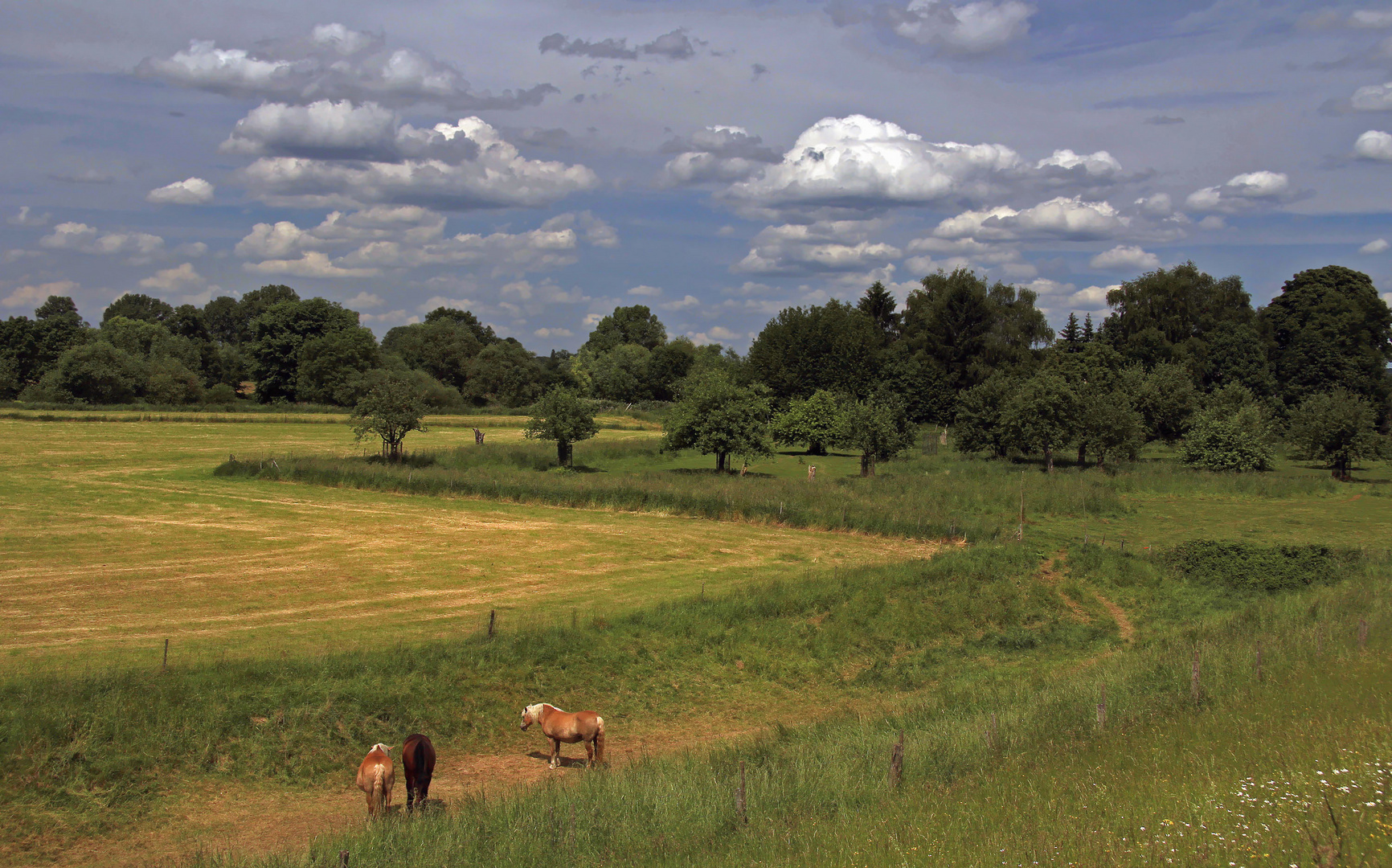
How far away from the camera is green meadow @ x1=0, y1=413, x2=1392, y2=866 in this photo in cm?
982

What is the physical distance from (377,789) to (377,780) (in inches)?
4.7

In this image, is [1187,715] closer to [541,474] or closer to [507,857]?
[507,857]

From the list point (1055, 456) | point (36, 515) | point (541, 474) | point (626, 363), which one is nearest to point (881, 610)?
point (541, 474)

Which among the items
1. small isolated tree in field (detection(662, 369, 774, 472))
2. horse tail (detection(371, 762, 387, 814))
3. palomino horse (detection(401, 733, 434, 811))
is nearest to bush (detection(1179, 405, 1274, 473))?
small isolated tree in field (detection(662, 369, 774, 472))

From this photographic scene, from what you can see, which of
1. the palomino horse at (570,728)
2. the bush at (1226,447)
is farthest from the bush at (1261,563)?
the bush at (1226,447)

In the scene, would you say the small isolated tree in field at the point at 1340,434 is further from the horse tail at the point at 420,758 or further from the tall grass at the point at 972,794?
the horse tail at the point at 420,758

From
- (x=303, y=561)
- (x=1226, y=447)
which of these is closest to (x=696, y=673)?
(x=303, y=561)

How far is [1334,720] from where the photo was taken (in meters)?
11.0

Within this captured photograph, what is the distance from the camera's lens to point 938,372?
291 feet

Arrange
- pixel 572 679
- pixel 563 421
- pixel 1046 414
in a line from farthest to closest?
pixel 1046 414 → pixel 563 421 → pixel 572 679

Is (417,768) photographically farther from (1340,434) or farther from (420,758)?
(1340,434)

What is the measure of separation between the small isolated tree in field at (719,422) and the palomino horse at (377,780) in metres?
41.3

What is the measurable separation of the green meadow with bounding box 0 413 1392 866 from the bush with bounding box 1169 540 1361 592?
0.56 ft

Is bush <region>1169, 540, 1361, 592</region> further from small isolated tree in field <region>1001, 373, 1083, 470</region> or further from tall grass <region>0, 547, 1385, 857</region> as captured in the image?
small isolated tree in field <region>1001, 373, 1083, 470</region>
